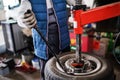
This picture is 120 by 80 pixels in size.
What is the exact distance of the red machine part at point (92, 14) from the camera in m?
0.80

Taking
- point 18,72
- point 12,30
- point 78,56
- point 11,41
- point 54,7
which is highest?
point 54,7

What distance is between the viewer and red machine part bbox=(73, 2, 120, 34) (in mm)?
804

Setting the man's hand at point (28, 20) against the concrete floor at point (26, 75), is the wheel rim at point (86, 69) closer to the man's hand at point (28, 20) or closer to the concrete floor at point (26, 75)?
the man's hand at point (28, 20)

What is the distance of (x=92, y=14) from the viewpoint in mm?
818

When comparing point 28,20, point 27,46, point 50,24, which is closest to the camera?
point 28,20

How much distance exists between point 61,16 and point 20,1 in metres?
0.44

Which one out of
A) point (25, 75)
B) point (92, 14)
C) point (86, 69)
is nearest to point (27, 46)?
point (25, 75)

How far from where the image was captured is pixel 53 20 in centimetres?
149

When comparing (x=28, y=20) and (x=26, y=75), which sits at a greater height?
(x=28, y=20)

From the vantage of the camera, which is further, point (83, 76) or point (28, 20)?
point (28, 20)

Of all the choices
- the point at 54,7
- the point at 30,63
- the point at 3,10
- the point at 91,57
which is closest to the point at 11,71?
the point at 30,63

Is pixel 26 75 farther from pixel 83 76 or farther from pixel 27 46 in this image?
pixel 83 76

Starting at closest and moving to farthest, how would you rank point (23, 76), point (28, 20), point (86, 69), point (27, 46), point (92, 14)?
point (92, 14)
point (86, 69)
point (28, 20)
point (23, 76)
point (27, 46)

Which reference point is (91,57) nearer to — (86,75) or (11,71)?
(86,75)
